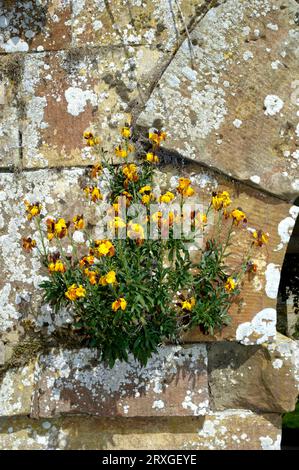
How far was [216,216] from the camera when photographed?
2.83 metres

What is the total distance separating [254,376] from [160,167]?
112 cm

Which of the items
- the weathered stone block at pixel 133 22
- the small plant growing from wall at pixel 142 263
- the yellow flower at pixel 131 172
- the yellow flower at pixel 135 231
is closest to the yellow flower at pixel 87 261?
the small plant growing from wall at pixel 142 263

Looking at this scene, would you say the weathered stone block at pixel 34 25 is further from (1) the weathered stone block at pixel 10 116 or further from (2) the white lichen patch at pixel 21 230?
(2) the white lichen patch at pixel 21 230

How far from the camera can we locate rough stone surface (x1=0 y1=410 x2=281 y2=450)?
2859mm

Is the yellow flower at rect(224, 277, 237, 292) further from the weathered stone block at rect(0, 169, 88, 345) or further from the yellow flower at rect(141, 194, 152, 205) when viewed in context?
the weathered stone block at rect(0, 169, 88, 345)

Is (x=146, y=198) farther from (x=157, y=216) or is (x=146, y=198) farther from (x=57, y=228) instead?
(x=57, y=228)

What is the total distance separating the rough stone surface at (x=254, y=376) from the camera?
9.33ft

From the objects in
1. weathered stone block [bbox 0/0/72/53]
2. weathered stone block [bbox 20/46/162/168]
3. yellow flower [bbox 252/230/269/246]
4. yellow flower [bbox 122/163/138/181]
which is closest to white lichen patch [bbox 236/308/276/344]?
yellow flower [bbox 252/230/269/246]

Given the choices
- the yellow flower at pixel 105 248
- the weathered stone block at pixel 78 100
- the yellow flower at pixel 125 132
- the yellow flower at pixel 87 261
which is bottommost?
the yellow flower at pixel 87 261

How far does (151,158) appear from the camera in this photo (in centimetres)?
261

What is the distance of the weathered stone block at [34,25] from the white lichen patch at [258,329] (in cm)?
168

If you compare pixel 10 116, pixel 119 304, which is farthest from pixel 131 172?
pixel 10 116
